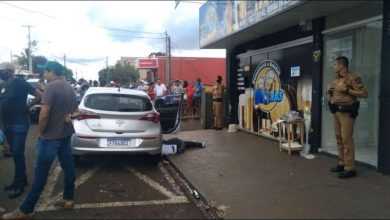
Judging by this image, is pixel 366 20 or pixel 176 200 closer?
pixel 176 200

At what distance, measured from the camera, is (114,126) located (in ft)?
24.3

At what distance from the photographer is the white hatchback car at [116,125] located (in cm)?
733

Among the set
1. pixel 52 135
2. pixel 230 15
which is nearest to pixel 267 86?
pixel 230 15

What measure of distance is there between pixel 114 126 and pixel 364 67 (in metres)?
4.73

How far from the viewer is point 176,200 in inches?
230

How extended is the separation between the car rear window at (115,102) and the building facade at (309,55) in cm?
289

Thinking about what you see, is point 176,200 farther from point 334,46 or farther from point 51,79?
point 334,46

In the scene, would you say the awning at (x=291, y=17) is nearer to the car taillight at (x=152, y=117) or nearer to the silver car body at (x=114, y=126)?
the car taillight at (x=152, y=117)

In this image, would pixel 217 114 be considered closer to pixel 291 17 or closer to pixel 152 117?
pixel 152 117

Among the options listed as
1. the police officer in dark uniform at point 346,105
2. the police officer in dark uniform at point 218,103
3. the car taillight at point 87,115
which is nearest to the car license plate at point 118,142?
the car taillight at point 87,115

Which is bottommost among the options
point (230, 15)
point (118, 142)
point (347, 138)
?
point (118, 142)

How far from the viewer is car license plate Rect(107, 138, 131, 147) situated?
7352 millimetres

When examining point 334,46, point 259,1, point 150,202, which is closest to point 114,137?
point 150,202

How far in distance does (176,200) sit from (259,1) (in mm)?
4254
